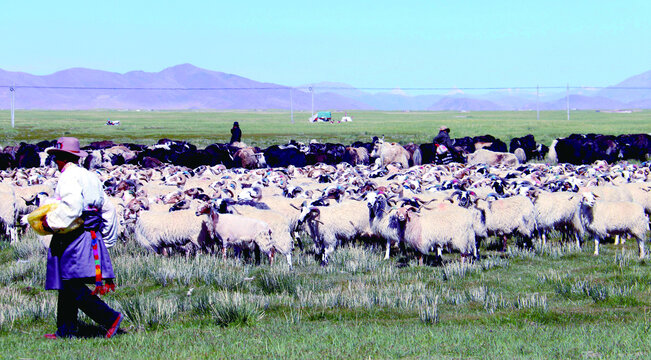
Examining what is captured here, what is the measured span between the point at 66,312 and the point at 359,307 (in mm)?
3248

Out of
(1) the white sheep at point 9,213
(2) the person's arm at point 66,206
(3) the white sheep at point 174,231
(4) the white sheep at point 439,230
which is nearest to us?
(2) the person's arm at point 66,206

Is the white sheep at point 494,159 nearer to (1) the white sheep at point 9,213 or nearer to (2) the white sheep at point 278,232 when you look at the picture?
(2) the white sheep at point 278,232

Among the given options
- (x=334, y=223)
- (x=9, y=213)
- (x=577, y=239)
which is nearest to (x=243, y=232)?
(x=334, y=223)

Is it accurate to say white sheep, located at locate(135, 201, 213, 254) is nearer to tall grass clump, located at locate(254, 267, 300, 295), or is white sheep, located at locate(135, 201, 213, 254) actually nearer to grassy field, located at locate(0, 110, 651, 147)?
tall grass clump, located at locate(254, 267, 300, 295)

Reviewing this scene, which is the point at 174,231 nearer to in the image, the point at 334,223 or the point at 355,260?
the point at 334,223

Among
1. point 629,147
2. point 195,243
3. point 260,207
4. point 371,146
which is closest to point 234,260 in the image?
point 195,243

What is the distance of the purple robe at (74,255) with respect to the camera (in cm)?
651

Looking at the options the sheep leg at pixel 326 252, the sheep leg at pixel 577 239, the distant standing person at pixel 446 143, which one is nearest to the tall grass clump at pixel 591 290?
the sheep leg at pixel 577 239

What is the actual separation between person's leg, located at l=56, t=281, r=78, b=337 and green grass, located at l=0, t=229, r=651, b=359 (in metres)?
0.16

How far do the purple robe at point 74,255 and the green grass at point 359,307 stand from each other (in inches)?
25.8

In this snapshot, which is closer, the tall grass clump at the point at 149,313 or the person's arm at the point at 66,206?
the person's arm at the point at 66,206

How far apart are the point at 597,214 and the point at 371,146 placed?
22.3m

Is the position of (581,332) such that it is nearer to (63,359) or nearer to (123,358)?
(123,358)

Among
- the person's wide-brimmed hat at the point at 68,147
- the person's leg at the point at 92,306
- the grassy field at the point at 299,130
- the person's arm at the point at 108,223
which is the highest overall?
the grassy field at the point at 299,130
